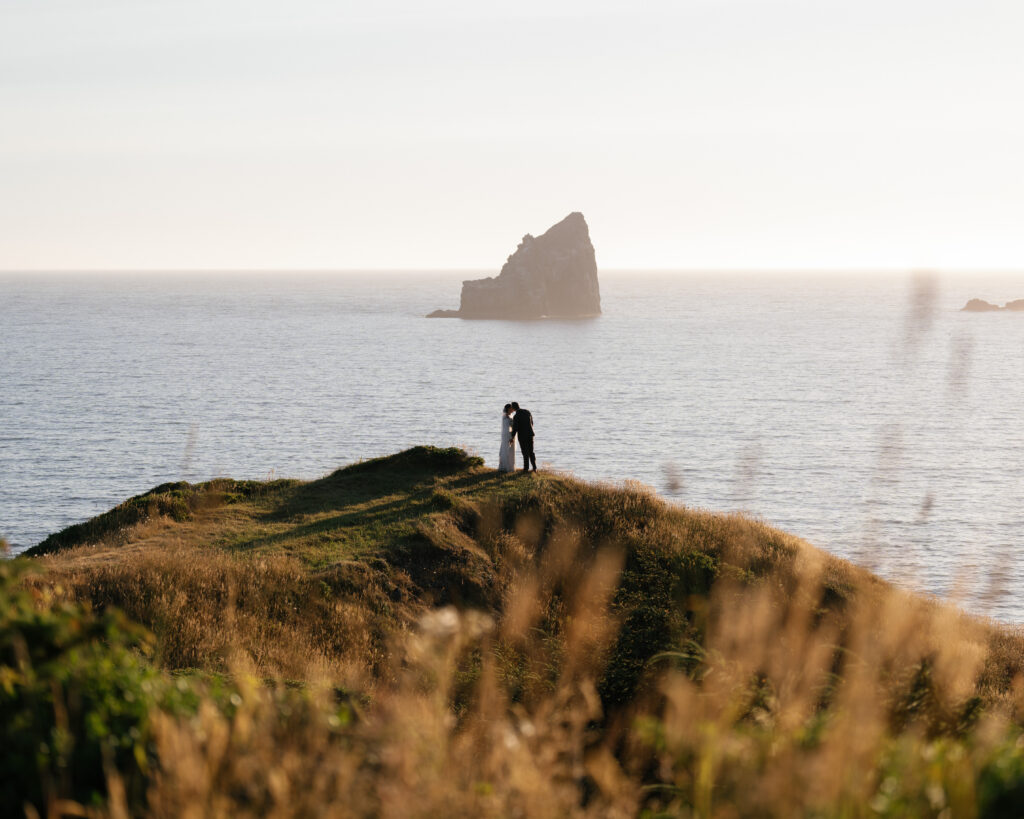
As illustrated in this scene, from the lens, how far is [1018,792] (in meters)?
4.16

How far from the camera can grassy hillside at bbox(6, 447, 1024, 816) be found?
4.23 meters

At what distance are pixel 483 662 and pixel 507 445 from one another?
13.1 meters

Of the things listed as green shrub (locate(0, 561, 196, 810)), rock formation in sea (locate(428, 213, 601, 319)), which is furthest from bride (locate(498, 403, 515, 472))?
rock formation in sea (locate(428, 213, 601, 319))

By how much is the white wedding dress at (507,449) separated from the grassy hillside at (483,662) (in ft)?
2.71

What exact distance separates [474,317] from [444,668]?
196 metres

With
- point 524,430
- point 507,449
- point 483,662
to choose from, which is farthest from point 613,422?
point 483,662

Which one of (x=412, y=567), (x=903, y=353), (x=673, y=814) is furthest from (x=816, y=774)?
(x=903, y=353)

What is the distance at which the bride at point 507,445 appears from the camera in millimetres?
24875

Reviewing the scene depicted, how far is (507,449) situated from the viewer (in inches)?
988

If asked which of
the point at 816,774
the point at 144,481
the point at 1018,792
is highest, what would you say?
the point at 816,774

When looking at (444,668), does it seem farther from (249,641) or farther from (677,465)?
(677,465)

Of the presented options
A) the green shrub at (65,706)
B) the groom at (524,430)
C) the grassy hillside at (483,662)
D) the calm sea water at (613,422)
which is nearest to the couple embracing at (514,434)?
the groom at (524,430)

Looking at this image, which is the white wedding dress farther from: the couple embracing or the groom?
the groom

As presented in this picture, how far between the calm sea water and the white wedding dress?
9414mm
